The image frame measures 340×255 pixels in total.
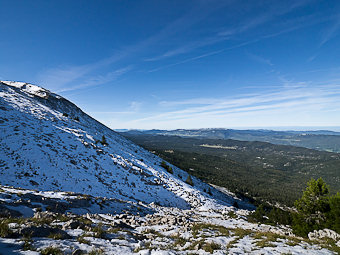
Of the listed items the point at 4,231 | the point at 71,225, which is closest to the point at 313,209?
the point at 71,225

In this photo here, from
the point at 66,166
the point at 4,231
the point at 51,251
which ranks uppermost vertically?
the point at 4,231

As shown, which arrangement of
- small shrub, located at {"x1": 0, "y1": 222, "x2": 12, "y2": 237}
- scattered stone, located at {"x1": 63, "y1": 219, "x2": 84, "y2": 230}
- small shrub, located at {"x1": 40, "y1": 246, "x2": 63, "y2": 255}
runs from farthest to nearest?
scattered stone, located at {"x1": 63, "y1": 219, "x2": 84, "y2": 230}, small shrub, located at {"x1": 0, "y1": 222, "x2": 12, "y2": 237}, small shrub, located at {"x1": 40, "y1": 246, "x2": 63, "y2": 255}

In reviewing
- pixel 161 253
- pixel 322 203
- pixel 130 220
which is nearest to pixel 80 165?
pixel 130 220

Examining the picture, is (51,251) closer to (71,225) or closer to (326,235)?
(71,225)

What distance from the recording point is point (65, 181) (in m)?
24.1

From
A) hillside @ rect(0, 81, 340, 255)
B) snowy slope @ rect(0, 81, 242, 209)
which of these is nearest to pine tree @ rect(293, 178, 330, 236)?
hillside @ rect(0, 81, 340, 255)

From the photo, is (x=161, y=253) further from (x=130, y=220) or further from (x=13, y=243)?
(x=130, y=220)

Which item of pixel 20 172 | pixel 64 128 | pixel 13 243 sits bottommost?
pixel 20 172

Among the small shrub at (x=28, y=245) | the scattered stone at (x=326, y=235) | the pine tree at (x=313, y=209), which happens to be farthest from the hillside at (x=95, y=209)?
the pine tree at (x=313, y=209)

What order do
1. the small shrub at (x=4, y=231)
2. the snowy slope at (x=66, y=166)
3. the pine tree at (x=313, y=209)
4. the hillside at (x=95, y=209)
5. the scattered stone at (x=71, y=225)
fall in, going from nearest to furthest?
the small shrub at (x=4, y=231)
the hillside at (x=95, y=209)
the scattered stone at (x=71, y=225)
the pine tree at (x=313, y=209)
the snowy slope at (x=66, y=166)

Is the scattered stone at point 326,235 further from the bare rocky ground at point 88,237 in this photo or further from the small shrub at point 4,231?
the small shrub at point 4,231

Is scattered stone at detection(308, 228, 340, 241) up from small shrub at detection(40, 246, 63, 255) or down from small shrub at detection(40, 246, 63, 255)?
down

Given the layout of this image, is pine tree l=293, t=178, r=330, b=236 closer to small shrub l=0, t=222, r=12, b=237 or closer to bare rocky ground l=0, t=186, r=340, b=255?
bare rocky ground l=0, t=186, r=340, b=255

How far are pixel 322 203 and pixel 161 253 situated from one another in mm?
22101
